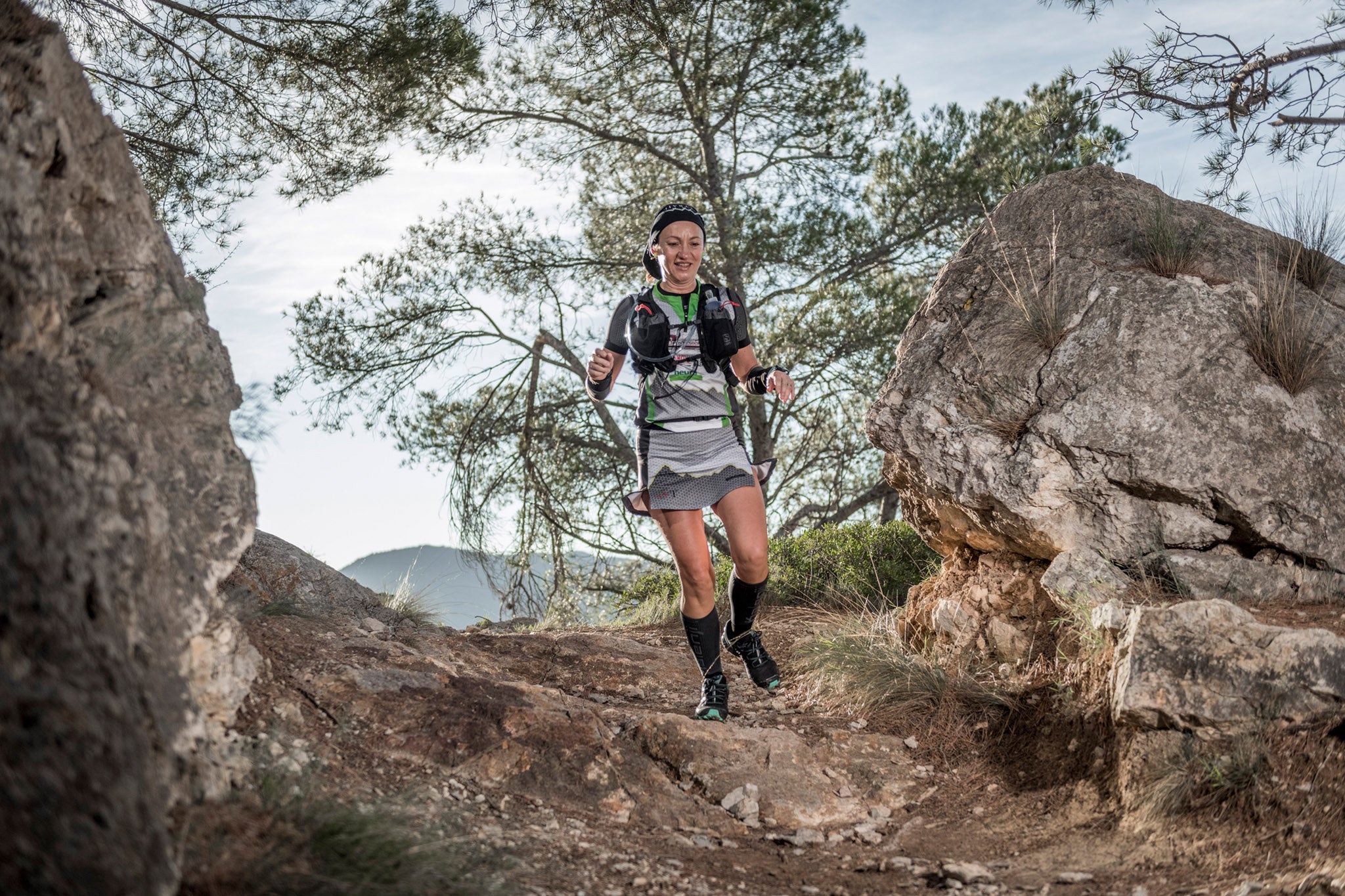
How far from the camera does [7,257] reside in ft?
7.14

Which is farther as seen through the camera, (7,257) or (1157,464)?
(1157,464)

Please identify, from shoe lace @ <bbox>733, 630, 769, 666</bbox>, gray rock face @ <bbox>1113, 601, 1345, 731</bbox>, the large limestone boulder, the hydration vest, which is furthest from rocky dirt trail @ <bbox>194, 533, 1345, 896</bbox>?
the hydration vest

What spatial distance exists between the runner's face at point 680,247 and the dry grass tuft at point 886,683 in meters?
2.00

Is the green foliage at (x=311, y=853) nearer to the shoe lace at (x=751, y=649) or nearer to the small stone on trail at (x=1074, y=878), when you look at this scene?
the small stone on trail at (x=1074, y=878)

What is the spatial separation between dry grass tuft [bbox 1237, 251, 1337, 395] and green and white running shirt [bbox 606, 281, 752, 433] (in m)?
2.17

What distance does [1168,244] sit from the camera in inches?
169

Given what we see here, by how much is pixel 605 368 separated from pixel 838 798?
6.56 ft

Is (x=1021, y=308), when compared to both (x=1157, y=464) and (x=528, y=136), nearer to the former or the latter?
(x=1157, y=464)

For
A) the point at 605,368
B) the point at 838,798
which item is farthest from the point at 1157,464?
the point at 605,368

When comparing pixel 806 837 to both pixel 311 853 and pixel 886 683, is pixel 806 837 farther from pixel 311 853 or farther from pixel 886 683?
pixel 311 853

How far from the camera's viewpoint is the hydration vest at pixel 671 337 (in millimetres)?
4176

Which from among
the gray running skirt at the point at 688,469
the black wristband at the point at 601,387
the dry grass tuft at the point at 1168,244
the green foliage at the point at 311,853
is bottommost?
the green foliage at the point at 311,853

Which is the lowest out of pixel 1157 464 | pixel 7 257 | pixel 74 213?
pixel 1157 464

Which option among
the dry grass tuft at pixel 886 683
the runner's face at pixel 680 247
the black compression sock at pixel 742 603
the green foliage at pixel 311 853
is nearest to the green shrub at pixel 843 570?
the dry grass tuft at pixel 886 683
